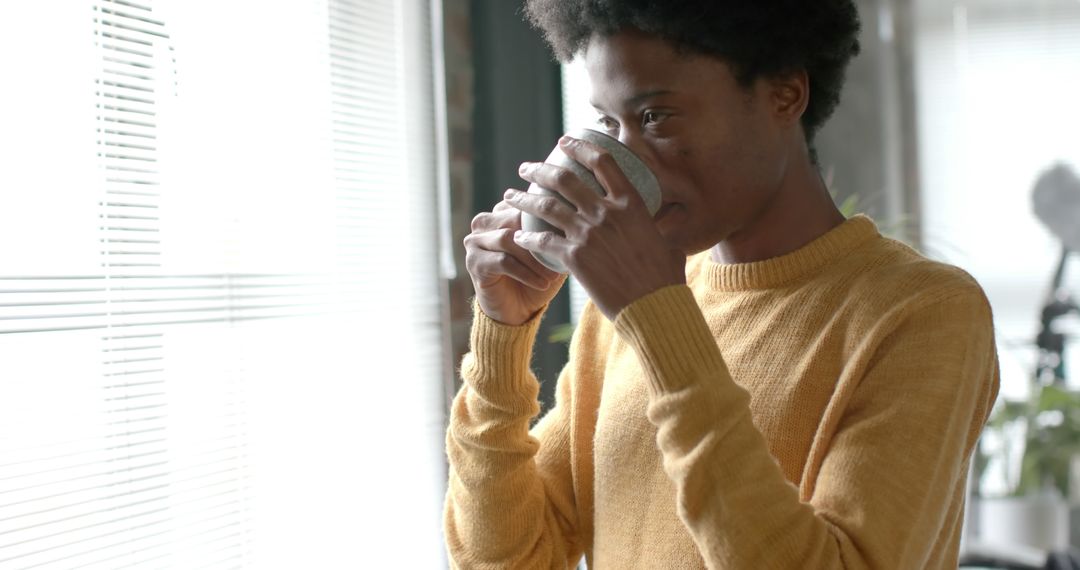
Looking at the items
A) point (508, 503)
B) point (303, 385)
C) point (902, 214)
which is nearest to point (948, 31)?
point (902, 214)

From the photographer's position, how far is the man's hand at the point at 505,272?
0.96 m

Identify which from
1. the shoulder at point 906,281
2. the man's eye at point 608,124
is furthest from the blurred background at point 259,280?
the shoulder at point 906,281

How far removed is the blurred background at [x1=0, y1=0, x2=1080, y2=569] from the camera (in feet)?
3.97

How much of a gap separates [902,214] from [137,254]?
97.8 inches

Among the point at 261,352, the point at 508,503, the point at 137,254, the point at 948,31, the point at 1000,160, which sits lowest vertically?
the point at 508,503

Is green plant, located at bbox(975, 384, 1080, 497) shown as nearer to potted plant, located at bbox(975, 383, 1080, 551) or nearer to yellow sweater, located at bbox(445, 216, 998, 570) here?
potted plant, located at bbox(975, 383, 1080, 551)

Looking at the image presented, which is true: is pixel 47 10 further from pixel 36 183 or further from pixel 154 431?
pixel 154 431

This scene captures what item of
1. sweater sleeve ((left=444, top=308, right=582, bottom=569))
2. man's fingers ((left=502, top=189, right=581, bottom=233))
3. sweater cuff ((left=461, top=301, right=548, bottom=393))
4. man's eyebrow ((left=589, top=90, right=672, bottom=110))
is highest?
man's eyebrow ((left=589, top=90, right=672, bottom=110))

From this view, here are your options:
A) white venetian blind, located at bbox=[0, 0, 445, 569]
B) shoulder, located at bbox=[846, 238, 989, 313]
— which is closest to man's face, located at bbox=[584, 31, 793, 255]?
shoulder, located at bbox=[846, 238, 989, 313]

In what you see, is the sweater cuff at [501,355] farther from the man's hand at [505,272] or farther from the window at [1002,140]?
the window at [1002,140]

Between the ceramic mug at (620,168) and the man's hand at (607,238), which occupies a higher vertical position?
the ceramic mug at (620,168)

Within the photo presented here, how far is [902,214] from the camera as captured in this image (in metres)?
3.14

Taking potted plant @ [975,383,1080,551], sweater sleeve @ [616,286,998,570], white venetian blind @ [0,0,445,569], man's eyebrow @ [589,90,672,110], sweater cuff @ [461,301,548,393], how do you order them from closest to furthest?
1. sweater sleeve @ [616,286,998,570]
2. man's eyebrow @ [589,90,672,110]
3. sweater cuff @ [461,301,548,393]
4. white venetian blind @ [0,0,445,569]
5. potted plant @ [975,383,1080,551]

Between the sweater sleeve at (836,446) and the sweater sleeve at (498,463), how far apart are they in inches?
8.9
